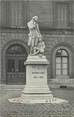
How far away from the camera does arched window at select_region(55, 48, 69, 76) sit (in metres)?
42.7

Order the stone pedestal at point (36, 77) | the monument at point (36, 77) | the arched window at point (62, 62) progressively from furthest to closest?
the arched window at point (62, 62) < the stone pedestal at point (36, 77) < the monument at point (36, 77)

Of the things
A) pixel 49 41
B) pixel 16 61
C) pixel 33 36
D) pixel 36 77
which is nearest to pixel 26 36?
pixel 49 41

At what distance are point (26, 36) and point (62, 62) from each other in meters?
5.16

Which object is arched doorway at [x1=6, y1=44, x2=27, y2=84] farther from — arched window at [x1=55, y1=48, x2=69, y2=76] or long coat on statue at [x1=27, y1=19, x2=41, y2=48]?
long coat on statue at [x1=27, y1=19, x2=41, y2=48]

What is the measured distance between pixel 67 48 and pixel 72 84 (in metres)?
4.44

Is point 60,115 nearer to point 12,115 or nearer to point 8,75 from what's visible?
point 12,115

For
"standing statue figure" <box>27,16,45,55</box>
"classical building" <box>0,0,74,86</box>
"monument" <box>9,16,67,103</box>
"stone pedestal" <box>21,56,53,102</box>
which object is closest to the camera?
"monument" <box>9,16,67,103</box>

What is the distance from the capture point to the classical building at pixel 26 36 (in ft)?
A: 138

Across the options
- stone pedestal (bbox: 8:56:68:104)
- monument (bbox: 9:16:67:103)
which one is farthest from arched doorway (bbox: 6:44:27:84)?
stone pedestal (bbox: 8:56:68:104)

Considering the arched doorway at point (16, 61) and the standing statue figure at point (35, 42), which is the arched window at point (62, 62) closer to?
the arched doorway at point (16, 61)

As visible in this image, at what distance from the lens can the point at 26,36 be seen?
140ft

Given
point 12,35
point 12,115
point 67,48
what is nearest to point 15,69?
point 12,35

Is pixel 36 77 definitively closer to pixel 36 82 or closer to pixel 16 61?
pixel 36 82

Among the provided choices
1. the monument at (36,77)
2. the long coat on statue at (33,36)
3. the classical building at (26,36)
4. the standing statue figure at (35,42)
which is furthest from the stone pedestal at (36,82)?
the classical building at (26,36)
